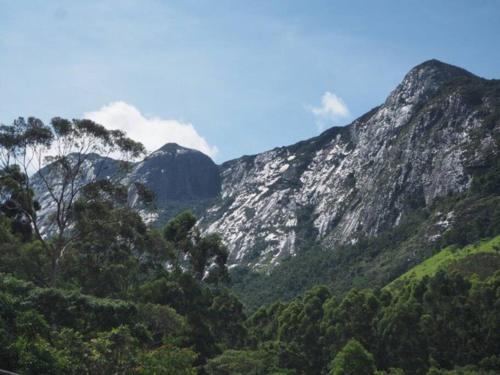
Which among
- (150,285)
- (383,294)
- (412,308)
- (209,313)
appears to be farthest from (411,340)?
(150,285)

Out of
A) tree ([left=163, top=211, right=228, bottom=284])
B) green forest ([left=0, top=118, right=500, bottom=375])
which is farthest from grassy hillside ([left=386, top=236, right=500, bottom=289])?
tree ([left=163, top=211, right=228, bottom=284])

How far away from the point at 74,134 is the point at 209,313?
25.9 m

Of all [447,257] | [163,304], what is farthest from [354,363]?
[447,257]

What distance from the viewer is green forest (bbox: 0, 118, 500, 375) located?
3216 cm

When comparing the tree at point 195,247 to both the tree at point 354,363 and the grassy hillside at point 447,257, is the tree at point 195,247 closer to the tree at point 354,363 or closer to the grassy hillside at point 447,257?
the tree at point 354,363

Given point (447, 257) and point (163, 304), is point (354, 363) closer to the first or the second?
point (163, 304)

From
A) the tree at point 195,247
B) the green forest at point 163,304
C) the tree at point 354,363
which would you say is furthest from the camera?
the tree at point 195,247

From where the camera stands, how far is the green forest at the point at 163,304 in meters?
32.2

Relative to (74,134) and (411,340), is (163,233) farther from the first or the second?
(411,340)

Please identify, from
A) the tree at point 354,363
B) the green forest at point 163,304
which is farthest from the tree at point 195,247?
the tree at point 354,363

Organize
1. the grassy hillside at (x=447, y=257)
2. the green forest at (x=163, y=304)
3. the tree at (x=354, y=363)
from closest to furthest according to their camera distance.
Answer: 1. the green forest at (x=163, y=304)
2. the tree at (x=354, y=363)
3. the grassy hillside at (x=447, y=257)

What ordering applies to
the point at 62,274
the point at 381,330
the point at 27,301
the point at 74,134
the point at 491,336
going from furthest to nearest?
the point at 381,330, the point at 491,336, the point at 62,274, the point at 74,134, the point at 27,301

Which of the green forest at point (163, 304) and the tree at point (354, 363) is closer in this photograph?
the green forest at point (163, 304)

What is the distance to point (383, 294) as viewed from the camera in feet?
241
